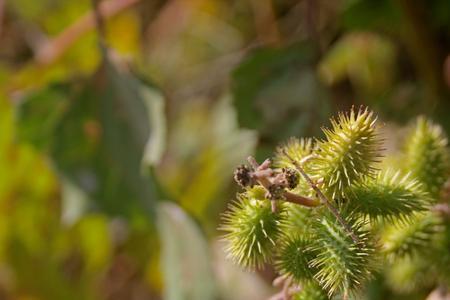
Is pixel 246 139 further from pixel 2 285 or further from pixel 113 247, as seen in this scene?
pixel 2 285

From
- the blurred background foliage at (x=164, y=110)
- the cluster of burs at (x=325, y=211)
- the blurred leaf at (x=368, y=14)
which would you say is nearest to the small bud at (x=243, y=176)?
the cluster of burs at (x=325, y=211)

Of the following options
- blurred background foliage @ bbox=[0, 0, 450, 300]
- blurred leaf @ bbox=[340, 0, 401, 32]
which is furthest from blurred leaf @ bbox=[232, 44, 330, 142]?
blurred leaf @ bbox=[340, 0, 401, 32]

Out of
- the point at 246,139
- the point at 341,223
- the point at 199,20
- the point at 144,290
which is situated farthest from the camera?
the point at 199,20

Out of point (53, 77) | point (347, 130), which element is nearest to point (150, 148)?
point (53, 77)

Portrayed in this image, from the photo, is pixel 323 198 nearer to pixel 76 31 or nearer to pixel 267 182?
pixel 267 182

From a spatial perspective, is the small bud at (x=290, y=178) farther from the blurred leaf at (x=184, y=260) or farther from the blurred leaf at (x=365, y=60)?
the blurred leaf at (x=365, y=60)

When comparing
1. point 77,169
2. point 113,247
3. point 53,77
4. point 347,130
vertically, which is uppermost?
point 347,130

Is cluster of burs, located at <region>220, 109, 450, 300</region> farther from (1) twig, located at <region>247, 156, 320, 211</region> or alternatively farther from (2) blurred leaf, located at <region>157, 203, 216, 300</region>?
(2) blurred leaf, located at <region>157, 203, 216, 300</region>

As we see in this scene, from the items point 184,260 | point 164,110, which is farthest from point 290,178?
point 164,110
